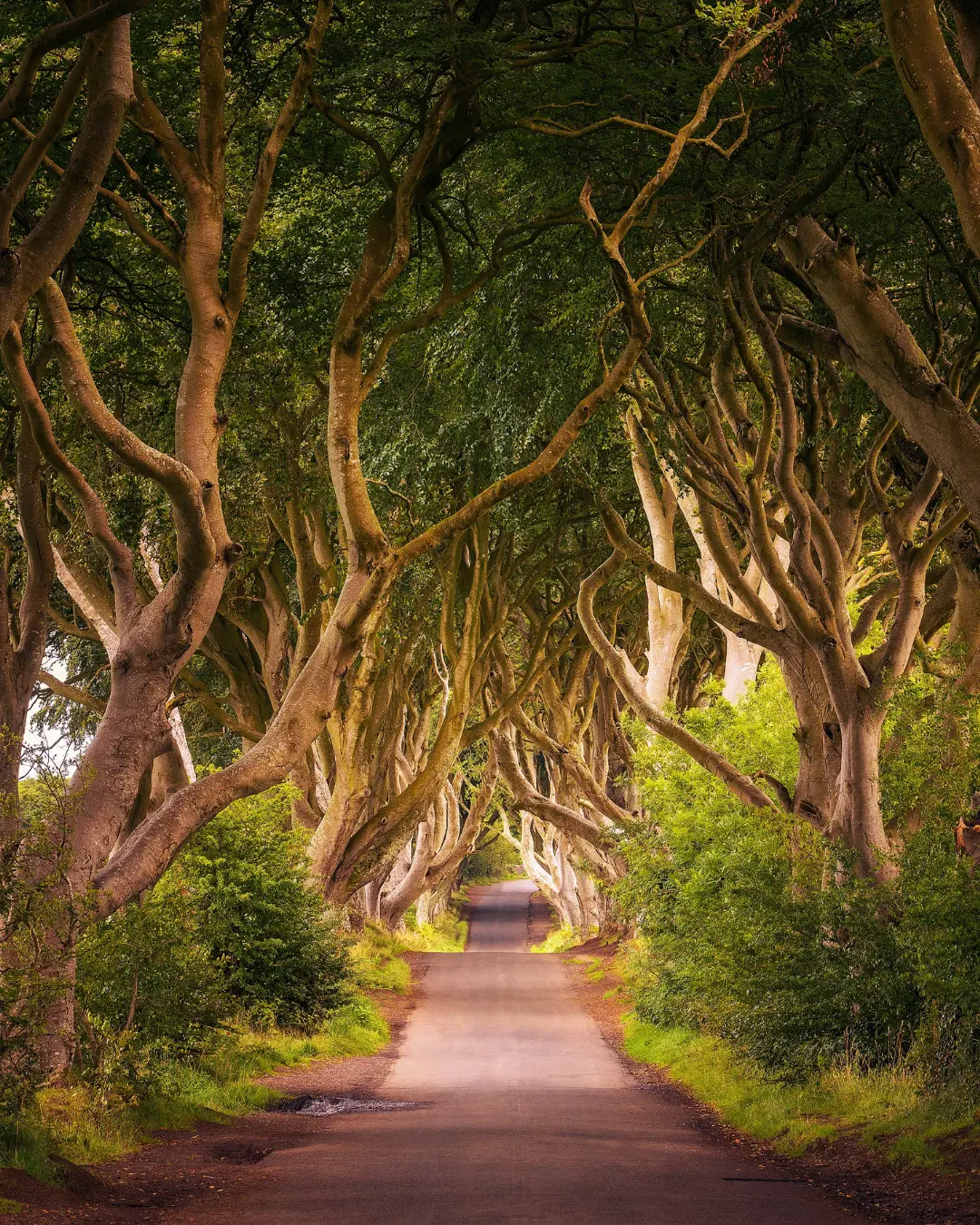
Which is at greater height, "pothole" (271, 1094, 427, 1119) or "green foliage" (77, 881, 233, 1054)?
"green foliage" (77, 881, 233, 1054)

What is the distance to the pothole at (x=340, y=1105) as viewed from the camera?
1256 centimetres

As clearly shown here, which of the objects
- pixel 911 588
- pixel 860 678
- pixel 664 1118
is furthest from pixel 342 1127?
pixel 911 588

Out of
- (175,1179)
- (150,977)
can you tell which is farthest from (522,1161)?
(150,977)

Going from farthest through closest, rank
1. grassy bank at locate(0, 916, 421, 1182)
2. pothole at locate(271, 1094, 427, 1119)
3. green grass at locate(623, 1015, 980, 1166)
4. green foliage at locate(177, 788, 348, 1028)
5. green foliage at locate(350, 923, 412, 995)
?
green foliage at locate(350, 923, 412, 995) < green foliage at locate(177, 788, 348, 1028) < pothole at locate(271, 1094, 427, 1119) < green grass at locate(623, 1015, 980, 1166) < grassy bank at locate(0, 916, 421, 1182)

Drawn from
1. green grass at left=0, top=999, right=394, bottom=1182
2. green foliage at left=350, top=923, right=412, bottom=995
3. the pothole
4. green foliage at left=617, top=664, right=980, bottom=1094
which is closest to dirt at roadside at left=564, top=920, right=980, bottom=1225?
green foliage at left=617, top=664, right=980, bottom=1094

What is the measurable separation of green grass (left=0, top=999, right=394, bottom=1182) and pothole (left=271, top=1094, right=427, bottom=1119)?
303mm

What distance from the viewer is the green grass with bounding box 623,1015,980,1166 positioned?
29.8ft

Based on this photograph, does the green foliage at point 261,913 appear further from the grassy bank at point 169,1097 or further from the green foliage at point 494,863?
the green foliage at point 494,863

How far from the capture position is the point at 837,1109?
35.4ft

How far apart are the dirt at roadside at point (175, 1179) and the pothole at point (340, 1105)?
0.29m

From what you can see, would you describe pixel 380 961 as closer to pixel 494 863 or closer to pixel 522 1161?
pixel 522 1161

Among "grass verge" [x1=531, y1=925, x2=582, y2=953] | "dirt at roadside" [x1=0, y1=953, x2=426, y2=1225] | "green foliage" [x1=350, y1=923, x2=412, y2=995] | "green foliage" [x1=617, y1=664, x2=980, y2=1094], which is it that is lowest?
"grass verge" [x1=531, y1=925, x2=582, y2=953]

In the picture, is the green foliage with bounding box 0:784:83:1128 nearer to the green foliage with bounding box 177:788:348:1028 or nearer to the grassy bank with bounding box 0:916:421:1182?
the grassy bank with bounding box 0:916:421:1182

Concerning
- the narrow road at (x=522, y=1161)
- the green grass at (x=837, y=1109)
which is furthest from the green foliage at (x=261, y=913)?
the green grass at (x=837, y=1109)
